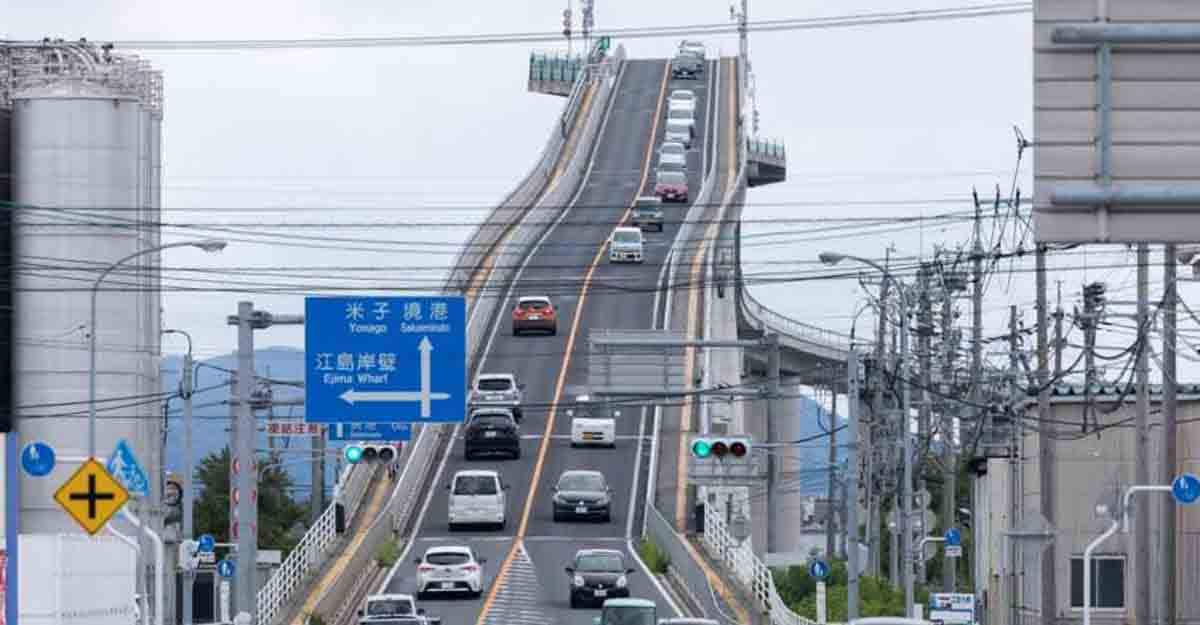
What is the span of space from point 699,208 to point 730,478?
58.2 m

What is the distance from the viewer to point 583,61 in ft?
611

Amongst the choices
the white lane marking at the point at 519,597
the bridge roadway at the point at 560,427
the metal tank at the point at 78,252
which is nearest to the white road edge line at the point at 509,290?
the bridge roadway at the point at 560,427

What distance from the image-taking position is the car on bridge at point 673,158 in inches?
5007

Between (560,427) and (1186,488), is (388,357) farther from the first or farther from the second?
(560,427)

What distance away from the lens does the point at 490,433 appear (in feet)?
253

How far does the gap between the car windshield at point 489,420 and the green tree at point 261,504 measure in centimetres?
2303

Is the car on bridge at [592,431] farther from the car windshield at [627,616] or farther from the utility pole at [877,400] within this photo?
the car windshield at [627,616]

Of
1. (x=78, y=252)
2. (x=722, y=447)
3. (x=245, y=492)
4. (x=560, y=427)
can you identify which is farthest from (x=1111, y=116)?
(x=560, y=427)

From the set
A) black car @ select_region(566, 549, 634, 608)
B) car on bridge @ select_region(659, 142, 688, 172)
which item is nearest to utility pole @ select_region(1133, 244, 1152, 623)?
black car @ select_region(566, 549, 634, 608)

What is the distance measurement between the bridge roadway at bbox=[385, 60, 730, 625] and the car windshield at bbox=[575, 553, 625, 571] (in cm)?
101

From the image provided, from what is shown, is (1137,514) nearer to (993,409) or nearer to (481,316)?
(993,409)

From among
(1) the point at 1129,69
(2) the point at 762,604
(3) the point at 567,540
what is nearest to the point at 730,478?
(2) the point at 762,604

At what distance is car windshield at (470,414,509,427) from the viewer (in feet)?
253

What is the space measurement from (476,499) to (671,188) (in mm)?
56504
